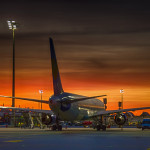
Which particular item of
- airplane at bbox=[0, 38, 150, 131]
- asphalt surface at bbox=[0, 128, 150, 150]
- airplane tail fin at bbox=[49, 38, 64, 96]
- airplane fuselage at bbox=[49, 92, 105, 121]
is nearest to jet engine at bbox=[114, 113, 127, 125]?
airplane at bbox=[0, 38, 150, 131]

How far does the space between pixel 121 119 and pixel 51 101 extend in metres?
10.3

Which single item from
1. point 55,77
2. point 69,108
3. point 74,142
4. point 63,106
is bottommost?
point 74,142

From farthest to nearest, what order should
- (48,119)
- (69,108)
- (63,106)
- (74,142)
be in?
(48,119), (69,108), (63,106), (74,142)

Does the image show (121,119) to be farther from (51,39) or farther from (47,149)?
(47,149)

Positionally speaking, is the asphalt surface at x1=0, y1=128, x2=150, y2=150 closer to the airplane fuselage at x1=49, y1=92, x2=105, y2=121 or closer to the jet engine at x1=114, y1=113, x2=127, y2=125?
the airplane fuselage at x1=49, y1=92, x2=105, y2=121

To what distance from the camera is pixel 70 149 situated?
67.2 ft

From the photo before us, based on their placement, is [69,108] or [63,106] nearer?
[63,106]

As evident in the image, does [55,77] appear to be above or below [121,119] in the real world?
above

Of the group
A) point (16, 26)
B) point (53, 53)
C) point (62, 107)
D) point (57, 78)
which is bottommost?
point (62, 107)

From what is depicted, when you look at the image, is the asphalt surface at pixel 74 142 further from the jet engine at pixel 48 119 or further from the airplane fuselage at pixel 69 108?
the jet engine at pixel 48 119

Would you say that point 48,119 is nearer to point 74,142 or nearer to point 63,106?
point 63,106

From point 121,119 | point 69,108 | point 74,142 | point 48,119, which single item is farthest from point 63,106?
point 74,142

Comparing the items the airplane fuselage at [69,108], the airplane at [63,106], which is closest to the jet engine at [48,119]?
the airplane at [63,106]

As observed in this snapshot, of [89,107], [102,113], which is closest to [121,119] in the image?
[102,113]
